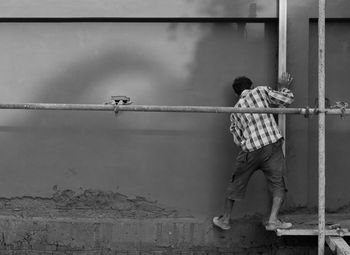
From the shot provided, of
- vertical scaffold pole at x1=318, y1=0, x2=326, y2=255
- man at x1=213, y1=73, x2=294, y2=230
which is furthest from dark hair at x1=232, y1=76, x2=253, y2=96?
vertical scaffold pole at x1=318, y1=0, x2=326, y2=255

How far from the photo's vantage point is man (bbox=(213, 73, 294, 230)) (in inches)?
185

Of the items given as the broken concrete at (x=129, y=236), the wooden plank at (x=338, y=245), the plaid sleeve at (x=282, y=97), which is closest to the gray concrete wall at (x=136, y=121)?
the broken concrete at (x=129, y=236)

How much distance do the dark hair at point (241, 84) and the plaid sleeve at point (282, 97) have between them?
0.30 m

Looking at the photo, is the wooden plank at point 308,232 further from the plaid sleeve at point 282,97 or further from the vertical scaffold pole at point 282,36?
the vertical scaffold pole at point 282,36

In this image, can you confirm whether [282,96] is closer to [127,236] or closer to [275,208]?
[275,208]

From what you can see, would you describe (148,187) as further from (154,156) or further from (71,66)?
(71,66)

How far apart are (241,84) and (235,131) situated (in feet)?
1.46

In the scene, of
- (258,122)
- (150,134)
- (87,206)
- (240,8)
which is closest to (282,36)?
(240,8)

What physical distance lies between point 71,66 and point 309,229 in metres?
2.76

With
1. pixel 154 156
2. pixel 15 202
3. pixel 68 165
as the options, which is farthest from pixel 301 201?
pixel 15 202

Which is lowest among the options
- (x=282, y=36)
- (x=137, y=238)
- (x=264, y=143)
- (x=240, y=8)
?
(x=137, y=238)

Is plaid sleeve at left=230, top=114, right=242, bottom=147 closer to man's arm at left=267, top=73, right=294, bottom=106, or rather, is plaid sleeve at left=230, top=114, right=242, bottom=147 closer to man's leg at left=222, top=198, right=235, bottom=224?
man's arm at left=267, top=73, right=294, bottom=106

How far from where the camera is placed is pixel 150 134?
17.1ft

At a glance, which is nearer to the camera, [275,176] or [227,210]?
[275,176]
